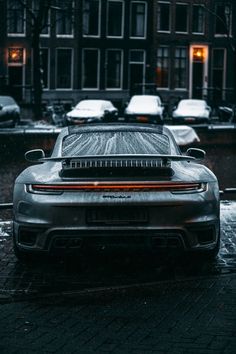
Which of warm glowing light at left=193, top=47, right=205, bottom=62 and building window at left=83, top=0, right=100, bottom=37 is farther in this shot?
warm glowing light at left=193, top=47, right=205, bottom=62

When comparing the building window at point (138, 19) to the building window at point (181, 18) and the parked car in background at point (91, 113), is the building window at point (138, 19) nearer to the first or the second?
the building window at point (181, 18)

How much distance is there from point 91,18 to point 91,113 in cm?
1620

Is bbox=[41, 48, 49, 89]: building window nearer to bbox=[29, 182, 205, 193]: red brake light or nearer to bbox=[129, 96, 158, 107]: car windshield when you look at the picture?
bbox=[129, 96, 158, 107]: car windshield

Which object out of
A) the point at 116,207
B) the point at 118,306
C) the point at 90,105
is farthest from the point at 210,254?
the point at 90,105

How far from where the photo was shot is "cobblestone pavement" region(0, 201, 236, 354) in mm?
5109

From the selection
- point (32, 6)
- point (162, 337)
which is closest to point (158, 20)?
point (32, 6)

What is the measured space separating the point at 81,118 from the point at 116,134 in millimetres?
25576

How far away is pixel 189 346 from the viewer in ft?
16.6

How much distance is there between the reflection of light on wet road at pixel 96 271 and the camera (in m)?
6.74

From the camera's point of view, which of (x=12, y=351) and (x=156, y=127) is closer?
(x=12, y=351)

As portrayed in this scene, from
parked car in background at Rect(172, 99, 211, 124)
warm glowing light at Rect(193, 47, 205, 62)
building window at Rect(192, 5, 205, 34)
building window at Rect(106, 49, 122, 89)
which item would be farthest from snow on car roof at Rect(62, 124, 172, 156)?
building window at Rect(192, 5, 205, 34)

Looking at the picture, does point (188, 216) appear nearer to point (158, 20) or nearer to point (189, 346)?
point (189, 346)

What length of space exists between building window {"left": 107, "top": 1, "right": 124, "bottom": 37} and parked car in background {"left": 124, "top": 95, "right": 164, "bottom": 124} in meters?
13.3

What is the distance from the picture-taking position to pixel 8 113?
3381 centimetres
